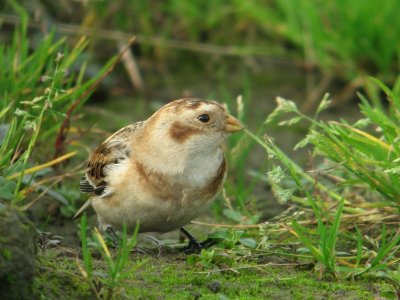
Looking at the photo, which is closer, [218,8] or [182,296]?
[182,296]

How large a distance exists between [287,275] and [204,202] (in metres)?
0.61

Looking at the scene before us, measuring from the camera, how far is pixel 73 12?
27.3 feet

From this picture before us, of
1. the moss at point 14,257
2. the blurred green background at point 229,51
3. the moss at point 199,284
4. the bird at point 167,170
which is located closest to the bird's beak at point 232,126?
the bird at point 167,170

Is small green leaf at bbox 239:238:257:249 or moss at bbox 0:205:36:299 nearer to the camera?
moss at bbox 0:205:36:299

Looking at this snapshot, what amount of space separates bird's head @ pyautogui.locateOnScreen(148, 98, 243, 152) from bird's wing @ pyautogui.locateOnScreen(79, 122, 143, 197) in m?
0.25

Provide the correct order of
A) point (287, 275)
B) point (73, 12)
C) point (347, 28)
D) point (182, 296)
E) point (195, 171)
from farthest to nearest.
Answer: point (73, 12) → point (347, 28) → point (195, 171) → point (287, 275) → point (182, 296)

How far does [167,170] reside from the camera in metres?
4.49

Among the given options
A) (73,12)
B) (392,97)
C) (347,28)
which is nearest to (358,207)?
(392,97)

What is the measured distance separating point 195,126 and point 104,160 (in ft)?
2.00

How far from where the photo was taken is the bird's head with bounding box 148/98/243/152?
4590mm

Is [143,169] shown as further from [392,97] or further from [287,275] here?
[392,97]

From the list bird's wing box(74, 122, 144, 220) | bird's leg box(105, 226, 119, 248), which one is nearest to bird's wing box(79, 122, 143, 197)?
bird's wing box(74, 122, 144, 220)

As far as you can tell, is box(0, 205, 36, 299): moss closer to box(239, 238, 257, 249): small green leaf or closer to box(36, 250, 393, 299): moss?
box(36, 250, 393, 299): moss

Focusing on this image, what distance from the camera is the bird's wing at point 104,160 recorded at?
15.6 feet
